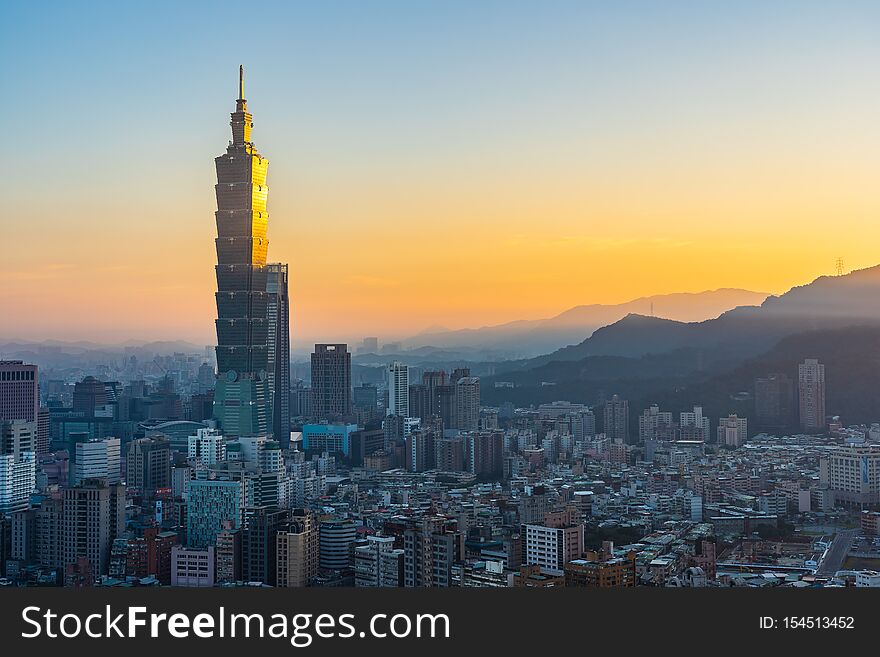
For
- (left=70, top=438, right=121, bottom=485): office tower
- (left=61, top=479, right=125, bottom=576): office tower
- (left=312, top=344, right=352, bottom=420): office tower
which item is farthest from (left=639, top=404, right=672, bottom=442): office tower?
(left=61, top=479, right=125, bottom=576): office tower

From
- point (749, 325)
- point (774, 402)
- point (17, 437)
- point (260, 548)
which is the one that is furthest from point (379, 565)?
point (749, 325)

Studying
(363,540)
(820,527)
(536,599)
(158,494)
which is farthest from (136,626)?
(158,494)

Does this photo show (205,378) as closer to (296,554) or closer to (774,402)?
(774,402)

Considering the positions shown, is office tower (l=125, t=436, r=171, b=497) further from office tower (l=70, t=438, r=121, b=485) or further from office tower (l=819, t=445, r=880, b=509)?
office tower (l=819, t=445, r=880, b=509)

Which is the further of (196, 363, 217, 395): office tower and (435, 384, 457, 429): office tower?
(196, 363, 217, 395): office tower

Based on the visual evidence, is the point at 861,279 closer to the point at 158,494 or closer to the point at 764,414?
the point at 764,414
